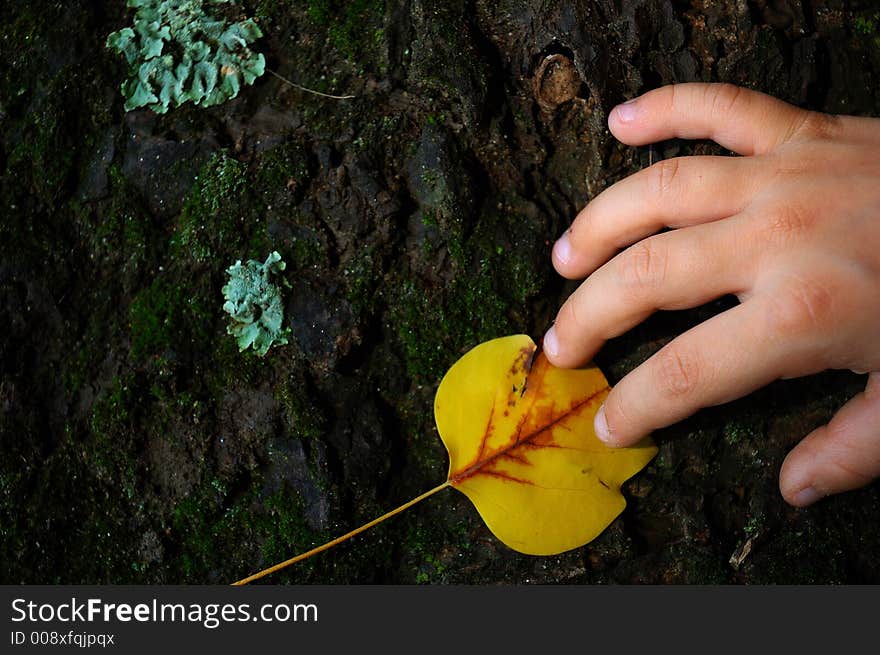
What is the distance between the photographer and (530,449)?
1.93 metres

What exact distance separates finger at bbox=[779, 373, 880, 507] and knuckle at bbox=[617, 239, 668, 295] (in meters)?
0.50

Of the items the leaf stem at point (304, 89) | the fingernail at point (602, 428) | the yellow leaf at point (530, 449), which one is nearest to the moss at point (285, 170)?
the leaf stem at point (304, 89)

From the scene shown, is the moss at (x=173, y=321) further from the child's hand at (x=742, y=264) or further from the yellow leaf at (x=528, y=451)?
the child's hand at (x=742, y=264)

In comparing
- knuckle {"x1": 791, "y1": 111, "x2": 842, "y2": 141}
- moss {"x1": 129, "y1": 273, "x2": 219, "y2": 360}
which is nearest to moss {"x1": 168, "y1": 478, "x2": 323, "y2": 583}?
moss {"x1": 129, "y1": 273, "x2": 219, "y2": 360}

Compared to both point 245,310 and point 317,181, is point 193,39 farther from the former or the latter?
point 245,310

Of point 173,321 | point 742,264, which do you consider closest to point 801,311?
point 742,264

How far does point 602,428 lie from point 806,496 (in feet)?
1.52

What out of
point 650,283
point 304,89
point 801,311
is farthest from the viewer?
point 304,89

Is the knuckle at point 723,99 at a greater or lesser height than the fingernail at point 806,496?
greater

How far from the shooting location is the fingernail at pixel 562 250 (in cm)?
195

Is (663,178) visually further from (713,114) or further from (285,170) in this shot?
(285,170)

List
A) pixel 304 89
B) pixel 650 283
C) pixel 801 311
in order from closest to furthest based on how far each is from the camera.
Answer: pixel 801 311 < pixel 650 283 < pixel 304 89

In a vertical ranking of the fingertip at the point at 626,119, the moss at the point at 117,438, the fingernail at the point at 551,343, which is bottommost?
the moss at the point at 117,438

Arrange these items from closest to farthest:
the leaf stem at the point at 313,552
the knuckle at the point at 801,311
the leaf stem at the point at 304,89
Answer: the knuckle at the point at 801,311
the leaf stem at the point at 313,552
the leaf stem at the point at 304,89
